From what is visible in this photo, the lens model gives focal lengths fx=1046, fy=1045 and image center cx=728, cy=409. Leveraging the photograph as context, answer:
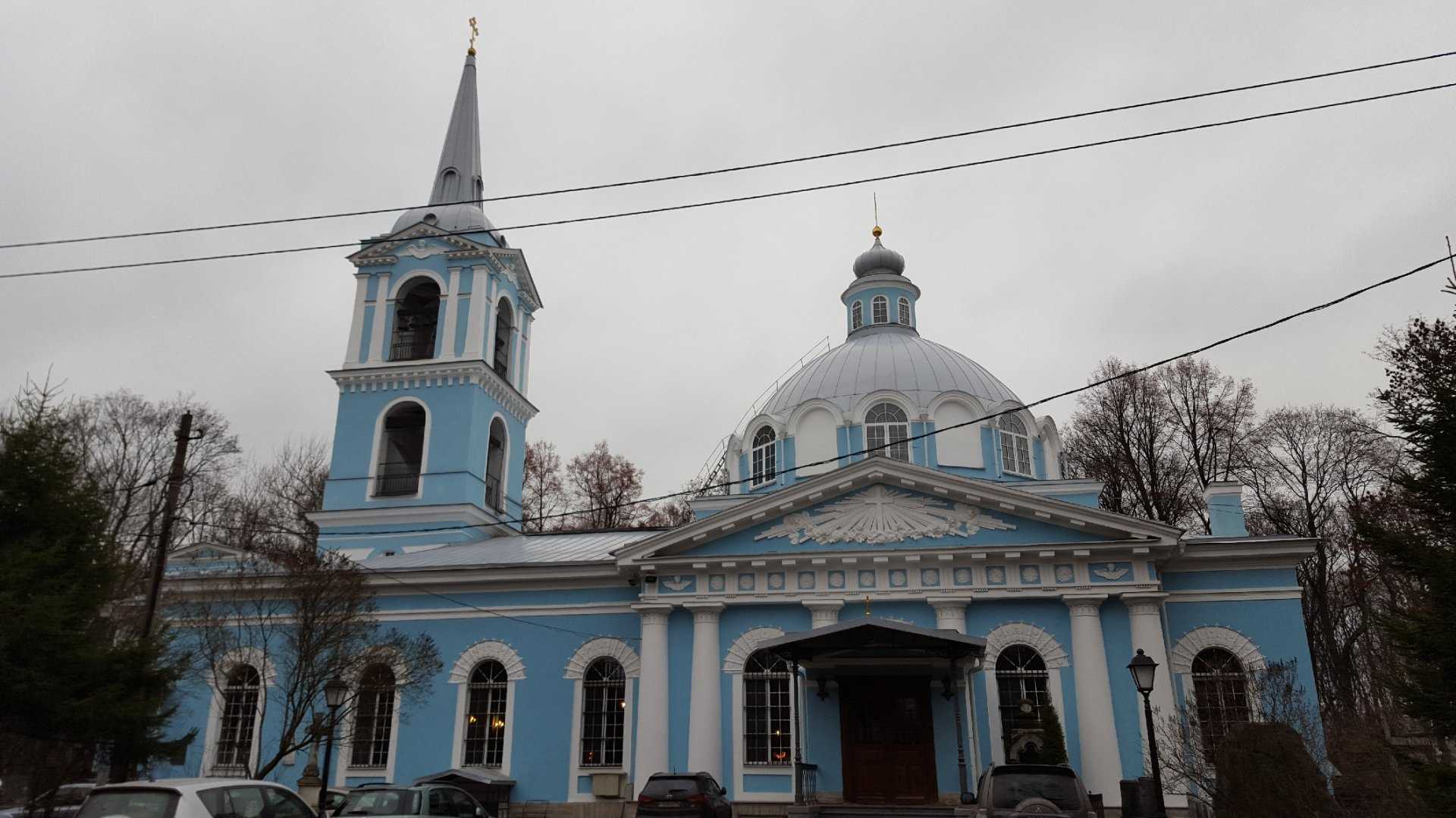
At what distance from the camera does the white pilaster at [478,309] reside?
92.8 feet

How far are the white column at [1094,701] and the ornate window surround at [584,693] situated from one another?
27.7 feet

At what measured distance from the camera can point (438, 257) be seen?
29188mm

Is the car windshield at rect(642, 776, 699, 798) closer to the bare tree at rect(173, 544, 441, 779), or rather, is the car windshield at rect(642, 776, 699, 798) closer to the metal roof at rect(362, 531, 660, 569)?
the bare tree at rect(173, 544, 441, 779)

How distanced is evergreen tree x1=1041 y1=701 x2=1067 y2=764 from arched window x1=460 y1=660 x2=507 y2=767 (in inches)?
428

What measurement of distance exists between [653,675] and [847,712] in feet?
12.7

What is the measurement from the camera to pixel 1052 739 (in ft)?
60.1

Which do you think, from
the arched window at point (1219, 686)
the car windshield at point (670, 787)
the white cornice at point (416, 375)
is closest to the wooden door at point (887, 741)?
the car windshield at point (670, 787)

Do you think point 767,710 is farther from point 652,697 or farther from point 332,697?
point 332,697

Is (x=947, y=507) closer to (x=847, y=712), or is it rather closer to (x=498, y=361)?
(x=847, y=712)

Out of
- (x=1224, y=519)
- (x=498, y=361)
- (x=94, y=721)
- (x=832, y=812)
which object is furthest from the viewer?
(x=498, y=361)

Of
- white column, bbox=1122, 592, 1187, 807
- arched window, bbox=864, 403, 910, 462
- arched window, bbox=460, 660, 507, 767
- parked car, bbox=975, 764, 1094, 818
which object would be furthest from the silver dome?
parked car, bbox=975, 764, 1094, 818

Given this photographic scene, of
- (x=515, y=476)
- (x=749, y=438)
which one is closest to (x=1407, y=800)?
(x=749, y=438)

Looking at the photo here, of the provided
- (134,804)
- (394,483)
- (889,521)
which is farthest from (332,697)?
(394,483)

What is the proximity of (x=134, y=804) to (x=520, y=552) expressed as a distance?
50.4 ft
